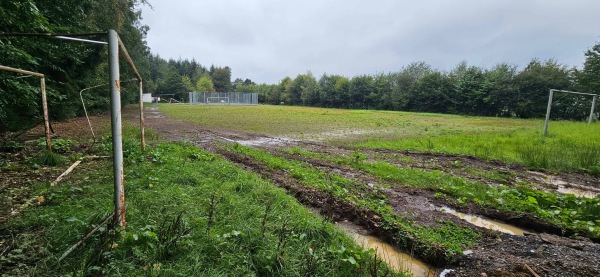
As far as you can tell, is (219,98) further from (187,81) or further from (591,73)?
(591,73)

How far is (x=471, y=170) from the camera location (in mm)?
6914

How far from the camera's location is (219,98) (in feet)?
184

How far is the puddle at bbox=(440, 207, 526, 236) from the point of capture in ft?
12.8

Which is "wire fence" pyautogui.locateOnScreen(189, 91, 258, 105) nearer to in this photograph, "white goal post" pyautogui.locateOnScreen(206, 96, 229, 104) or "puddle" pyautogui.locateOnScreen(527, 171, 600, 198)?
"white goal post" pyautogui.locateOnScreen(206, 96, 229, 104)

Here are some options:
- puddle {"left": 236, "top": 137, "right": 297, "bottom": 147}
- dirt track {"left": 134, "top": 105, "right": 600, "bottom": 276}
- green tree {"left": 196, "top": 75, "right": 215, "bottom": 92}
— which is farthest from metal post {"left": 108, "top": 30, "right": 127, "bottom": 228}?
green tree {"left": 196, "top": 75, "right": 215, "bottom": 92}

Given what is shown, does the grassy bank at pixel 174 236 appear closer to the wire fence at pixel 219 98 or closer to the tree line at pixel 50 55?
the tree line at pixel 50 55

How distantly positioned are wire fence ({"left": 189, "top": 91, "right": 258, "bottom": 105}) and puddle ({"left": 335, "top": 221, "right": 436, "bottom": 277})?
5406 centimetres

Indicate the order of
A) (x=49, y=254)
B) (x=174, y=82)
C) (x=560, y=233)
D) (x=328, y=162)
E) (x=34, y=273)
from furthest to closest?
(x=174, y=82), (x=328, y=162), (x=560, y=233), (x=49, y=254), (x=34, y=273)

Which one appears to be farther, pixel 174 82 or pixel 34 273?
pixel 174 82

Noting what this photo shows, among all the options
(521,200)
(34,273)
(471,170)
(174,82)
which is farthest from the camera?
(174,82)

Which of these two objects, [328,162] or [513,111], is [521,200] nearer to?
[328,162]

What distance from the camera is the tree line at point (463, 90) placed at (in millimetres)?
35906

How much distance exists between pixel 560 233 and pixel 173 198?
515 centimetres

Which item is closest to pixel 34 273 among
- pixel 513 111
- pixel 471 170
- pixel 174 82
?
pixel 471 170
